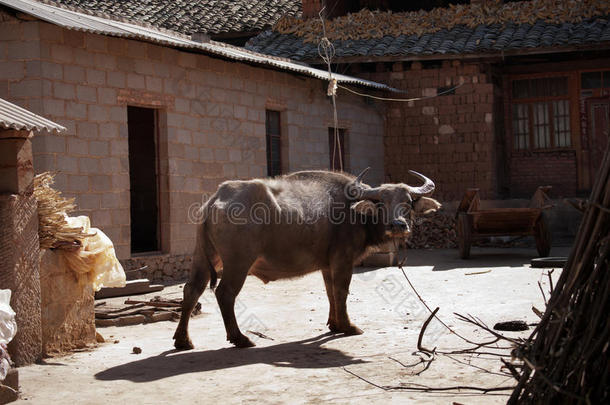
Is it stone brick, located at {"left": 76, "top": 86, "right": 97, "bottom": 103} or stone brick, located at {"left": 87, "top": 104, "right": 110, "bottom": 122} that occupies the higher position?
stone brick, located at {"left": 76, "top": 86, "right": 97, "bottom": 103}

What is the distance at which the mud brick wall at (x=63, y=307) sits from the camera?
7121 mm

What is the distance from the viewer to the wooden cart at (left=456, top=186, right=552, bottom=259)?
1394 cm

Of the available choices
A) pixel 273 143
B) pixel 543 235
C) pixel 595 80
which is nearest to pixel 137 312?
pixel 273 143

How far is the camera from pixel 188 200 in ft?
43.6

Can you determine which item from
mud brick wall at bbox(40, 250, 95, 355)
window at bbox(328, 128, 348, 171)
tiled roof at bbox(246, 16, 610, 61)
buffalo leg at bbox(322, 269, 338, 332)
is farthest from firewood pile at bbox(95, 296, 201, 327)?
tiled roof at bbox(246, 16, 610, 61)

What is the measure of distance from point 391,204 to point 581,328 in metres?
4.29

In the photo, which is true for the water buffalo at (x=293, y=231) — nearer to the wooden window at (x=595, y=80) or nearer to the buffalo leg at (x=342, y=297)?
the buffalo leg at (x=342, y=297)

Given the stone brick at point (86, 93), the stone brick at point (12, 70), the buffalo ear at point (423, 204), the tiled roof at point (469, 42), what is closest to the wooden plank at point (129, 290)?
the stone brick at point (86, 93)

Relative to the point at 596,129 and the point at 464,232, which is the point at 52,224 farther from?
the point at 596,129

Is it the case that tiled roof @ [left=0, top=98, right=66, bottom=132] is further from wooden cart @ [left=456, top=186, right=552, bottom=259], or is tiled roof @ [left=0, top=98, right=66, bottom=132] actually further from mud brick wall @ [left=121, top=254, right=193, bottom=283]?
wooden cart @ [left=456, top=186, right=552, bottom=259]

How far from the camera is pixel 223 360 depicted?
6809mm

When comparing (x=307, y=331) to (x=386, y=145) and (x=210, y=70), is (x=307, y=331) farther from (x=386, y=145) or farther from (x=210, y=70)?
(x=386, y=145)

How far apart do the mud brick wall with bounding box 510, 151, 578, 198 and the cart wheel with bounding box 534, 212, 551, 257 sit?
4.93 metres

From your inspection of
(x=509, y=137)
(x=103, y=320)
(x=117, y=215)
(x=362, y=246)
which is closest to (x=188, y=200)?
(x=117, y=215)
